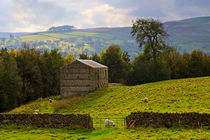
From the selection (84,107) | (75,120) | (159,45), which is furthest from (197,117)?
(159,45)

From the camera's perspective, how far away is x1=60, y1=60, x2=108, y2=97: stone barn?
6069 cm

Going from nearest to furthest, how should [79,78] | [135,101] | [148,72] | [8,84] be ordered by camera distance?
[135,101]
[79,78]
[8,84]
[148,72]

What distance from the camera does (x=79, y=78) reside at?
6144cm

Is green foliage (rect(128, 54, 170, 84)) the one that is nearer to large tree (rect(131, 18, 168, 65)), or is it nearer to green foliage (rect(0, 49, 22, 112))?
large tree (rect(131, 18, 168, 65))

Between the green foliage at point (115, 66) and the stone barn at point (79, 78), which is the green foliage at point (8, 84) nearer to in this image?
the stone barn at point (79, 78)

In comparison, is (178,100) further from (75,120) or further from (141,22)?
(141,22)

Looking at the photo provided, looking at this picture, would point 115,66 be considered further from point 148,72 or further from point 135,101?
point 135,101

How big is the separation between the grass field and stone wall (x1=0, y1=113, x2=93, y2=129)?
0.83 m

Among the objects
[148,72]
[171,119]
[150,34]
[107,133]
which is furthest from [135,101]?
[150,34]

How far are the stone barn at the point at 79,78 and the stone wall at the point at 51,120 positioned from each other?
1309 inches

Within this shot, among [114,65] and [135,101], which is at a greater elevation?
[114,65]

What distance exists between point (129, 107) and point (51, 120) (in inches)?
654

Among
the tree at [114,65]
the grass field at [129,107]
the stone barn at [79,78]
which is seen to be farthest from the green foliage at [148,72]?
the grass field at [129,107]

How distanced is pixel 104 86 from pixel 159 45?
2111cm
